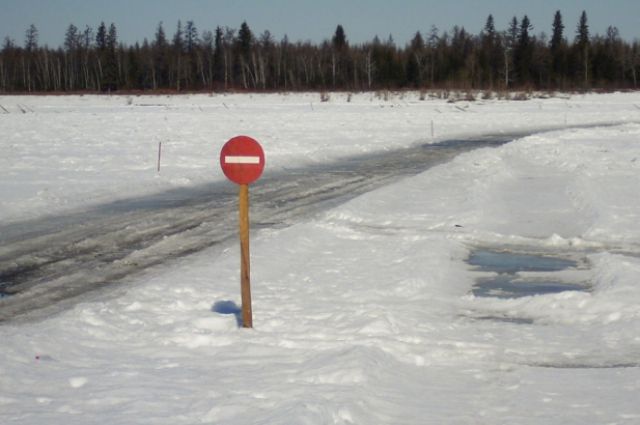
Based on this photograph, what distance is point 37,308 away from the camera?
8156 mm

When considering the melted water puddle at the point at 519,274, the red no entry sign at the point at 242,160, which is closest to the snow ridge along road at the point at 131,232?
the red no entry sign at the point at 242,160

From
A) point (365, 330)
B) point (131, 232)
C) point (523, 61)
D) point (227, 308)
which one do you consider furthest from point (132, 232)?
point (523, 61)

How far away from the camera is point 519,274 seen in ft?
33.4

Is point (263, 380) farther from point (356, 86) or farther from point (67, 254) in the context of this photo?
point (356, 86)

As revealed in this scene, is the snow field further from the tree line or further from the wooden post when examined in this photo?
the tree line

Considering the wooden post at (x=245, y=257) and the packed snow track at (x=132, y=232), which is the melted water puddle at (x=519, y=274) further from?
the packed snow track at (x=132, y=232)

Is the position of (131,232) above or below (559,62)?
below

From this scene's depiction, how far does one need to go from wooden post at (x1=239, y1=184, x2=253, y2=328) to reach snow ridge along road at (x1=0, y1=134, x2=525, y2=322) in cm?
191

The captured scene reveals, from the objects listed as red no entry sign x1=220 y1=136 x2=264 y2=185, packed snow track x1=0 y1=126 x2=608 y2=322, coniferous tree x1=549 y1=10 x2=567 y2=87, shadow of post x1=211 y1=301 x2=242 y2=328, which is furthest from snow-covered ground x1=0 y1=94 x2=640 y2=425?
coniferous tree x1=549 y1=10 x2=567 y2=87

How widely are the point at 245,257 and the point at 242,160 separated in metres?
0.83

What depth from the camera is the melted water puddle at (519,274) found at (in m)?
9.31

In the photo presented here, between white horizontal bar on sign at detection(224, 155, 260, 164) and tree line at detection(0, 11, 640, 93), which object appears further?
tree line at detection(0, 11, 640, 93)

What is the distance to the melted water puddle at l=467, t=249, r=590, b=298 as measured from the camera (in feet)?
30.6

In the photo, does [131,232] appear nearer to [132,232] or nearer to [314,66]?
[132,232]
